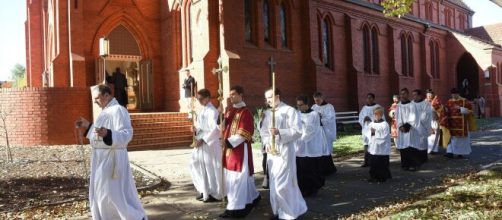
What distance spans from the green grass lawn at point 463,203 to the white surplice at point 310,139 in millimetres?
1868

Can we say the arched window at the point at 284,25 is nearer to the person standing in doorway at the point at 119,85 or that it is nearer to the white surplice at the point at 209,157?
the person standing in doorway at the point at 119,85

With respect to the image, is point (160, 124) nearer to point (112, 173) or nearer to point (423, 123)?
point (423, 123)

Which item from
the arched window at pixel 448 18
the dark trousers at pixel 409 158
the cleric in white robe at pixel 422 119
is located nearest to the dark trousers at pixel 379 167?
the dark trousers at pixel 409 158

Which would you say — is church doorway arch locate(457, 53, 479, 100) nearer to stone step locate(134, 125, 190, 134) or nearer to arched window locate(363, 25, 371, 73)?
arched window locate(363, 25, 371, 73)

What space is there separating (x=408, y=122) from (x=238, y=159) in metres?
6.06

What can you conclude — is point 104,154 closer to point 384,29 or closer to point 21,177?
point 21,177

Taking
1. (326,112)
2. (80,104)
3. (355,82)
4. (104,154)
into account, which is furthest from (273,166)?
(355,82)

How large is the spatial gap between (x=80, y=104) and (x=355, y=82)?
48.1 feet

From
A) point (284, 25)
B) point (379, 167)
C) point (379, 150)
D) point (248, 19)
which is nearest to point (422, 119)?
point (379, 150)

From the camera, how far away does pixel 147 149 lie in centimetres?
1452

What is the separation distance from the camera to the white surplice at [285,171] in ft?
18.9

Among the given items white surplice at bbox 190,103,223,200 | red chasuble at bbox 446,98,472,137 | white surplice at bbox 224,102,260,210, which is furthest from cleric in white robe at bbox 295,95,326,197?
red chasuble at bbox 446,98,472,137

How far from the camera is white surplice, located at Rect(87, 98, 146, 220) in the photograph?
16.3 ft

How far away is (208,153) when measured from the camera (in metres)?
7.16
